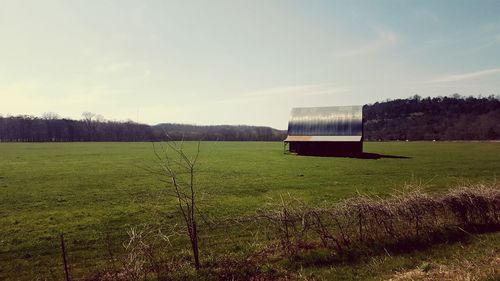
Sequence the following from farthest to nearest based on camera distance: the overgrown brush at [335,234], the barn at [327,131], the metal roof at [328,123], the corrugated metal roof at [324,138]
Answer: the metal roof at [328,123]
the barn at [327,131]
the corrugated metal roof at [324,138]
the overgrown brush at [335,234]

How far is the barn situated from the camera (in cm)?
5663

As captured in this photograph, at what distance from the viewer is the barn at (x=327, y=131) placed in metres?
56.6

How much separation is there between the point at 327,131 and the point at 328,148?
12.7 feet

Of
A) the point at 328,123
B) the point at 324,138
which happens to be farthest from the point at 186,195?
the point at 328,123

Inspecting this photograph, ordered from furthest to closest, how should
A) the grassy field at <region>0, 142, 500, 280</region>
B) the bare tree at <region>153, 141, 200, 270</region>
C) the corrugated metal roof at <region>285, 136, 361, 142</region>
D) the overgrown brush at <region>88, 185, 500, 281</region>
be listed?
the corrugated metal roof at <region>285, 136, 361, 142</region>, the grassy field at <region>0, 142, 500, 280</region>, the overgrown brush at <region>88, 185, 500, 281</region>, the bare tree at <region>153, 141, 200, 270</region>

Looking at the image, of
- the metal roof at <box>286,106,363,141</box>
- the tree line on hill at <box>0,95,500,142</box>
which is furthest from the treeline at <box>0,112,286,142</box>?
the metal roof at <box>286,106,363,141</box>

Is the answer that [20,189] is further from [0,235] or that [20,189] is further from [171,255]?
[171,255]

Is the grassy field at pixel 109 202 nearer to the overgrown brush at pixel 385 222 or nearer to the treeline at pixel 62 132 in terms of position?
the overgrown brush at pixel 385 222

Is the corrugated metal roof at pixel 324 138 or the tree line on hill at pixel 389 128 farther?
the tree line on hill at pixel 389 128

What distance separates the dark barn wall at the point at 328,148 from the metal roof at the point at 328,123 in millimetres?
785

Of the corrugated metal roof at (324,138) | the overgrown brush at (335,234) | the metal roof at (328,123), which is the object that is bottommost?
the overgrown brush at (335,234)

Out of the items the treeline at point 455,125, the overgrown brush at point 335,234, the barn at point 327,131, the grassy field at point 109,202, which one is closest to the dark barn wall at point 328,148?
the barn at point 327,131

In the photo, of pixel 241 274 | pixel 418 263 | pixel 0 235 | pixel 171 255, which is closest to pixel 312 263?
pixel 241 274

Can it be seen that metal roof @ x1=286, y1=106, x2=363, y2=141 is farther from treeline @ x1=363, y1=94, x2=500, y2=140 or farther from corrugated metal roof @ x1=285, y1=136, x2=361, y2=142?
treeline @ x1=363, y1=94, x2=500, y2=140
